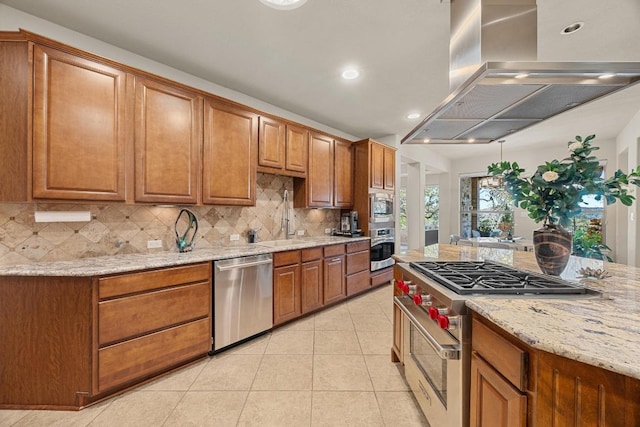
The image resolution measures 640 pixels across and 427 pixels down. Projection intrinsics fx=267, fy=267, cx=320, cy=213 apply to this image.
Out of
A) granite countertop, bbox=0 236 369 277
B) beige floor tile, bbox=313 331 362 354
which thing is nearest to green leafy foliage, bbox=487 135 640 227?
beige floor tile, bbox=313 331 362 354

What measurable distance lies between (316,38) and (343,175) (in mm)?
2202

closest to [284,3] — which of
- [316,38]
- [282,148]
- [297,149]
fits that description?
[316,38]

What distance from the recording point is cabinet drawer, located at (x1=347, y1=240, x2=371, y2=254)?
3775 mm

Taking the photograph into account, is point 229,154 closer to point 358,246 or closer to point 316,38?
point 316,38

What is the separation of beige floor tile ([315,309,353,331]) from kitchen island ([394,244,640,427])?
1952 mm

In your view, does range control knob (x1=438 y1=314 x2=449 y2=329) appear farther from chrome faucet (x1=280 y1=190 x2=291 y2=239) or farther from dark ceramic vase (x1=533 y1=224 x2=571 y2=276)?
chrome faucet (x1=280 y1=190 x2=291 y2=239)

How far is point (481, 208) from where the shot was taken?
7.20m

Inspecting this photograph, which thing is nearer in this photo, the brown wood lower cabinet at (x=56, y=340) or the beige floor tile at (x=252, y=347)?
the brown wood lower cabinet at (x=56, y=340)

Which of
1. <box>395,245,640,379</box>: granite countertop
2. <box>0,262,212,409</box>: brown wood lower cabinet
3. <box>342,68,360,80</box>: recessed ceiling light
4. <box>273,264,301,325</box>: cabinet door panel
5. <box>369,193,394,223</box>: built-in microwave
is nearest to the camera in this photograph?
<box>395,245,640,379</box>: granite countertop

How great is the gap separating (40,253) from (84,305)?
0.67 m

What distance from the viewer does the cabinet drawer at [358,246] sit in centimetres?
378

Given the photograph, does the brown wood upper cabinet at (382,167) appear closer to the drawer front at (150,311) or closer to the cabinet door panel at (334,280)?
the cabinet door panel at (334,280)

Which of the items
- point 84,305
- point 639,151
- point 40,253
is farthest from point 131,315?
point 639,151

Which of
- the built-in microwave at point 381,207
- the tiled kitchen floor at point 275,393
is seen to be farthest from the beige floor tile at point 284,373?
the built-in microwave at point 381,207
